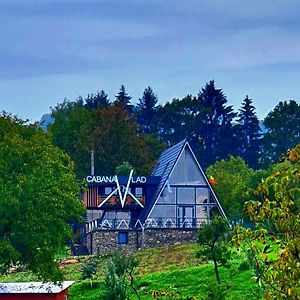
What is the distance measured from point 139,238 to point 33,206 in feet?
82.7

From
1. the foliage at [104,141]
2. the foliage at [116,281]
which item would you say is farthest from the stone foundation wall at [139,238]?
the foliage at [116,281]

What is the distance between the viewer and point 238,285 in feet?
118

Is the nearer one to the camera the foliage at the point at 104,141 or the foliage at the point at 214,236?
the foliage at the point at 214,236

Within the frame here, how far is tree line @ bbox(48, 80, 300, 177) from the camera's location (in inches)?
3462

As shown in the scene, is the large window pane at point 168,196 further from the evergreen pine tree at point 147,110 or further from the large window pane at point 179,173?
the evergreen pine tree at point 147,110

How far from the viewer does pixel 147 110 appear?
4815 inches

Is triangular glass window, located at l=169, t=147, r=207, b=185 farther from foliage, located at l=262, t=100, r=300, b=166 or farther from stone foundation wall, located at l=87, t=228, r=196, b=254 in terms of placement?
foliage, located at l=262, t=100, r=300, b=166

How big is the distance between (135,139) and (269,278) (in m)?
71.4

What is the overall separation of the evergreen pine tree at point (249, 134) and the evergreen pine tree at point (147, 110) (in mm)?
10374

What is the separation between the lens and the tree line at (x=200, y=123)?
87.9 meters

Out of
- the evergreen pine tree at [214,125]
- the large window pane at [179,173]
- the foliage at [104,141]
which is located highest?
the evergreen pine tree at [214,125]

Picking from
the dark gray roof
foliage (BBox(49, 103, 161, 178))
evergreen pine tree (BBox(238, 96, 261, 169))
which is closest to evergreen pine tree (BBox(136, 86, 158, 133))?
evergreen pine tree (BBox(238, 96, 261, 169))

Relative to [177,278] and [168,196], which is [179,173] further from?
[177,278]

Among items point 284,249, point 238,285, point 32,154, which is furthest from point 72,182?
point 284,249
